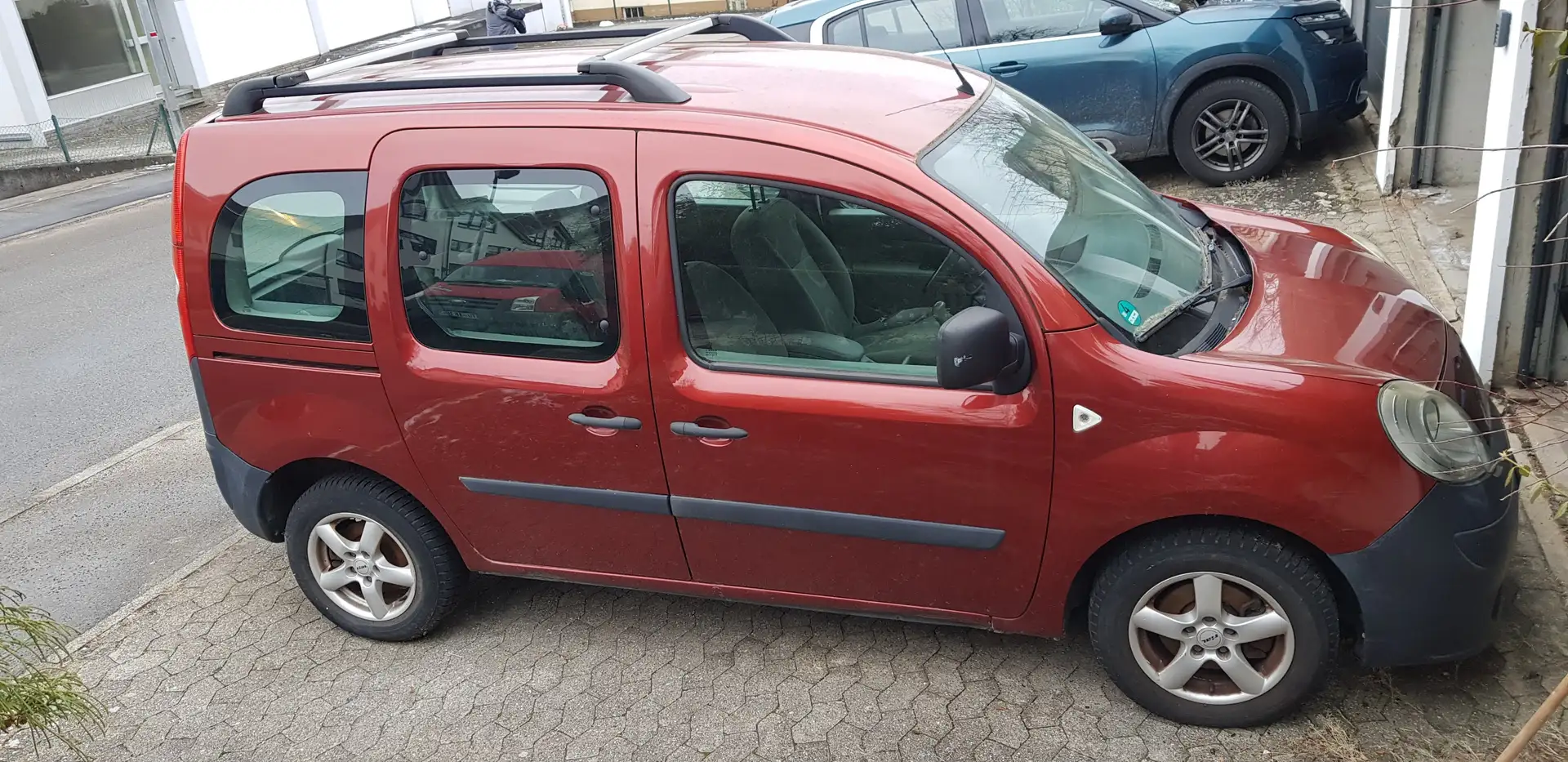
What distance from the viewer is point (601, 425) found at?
11.3ft

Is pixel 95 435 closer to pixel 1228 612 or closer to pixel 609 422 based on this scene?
pixel 609 422

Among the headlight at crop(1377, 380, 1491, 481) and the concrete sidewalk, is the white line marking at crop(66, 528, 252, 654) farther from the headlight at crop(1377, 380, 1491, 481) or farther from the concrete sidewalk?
the concrete sidewalk

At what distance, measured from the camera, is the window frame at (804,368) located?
10.1ft

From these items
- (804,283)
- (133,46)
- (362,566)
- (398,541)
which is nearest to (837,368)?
(804,283)

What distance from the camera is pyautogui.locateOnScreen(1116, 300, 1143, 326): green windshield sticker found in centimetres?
315

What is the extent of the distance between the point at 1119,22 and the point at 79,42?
17.8 metres

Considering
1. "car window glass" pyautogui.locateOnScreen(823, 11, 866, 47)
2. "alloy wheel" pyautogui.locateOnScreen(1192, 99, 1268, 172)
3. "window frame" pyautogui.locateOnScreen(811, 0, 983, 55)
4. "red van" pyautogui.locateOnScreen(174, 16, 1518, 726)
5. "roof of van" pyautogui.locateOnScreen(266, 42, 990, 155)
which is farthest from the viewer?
"car window glass" pyautogui.locateOnScreen(823, 11, 866, 47)

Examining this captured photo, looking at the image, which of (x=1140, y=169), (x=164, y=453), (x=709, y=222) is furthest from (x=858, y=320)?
(x=1140, y=169)

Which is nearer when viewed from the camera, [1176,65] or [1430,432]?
[1430,432]

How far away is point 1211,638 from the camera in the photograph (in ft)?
10.5

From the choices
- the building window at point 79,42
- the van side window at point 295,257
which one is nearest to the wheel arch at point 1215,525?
the van side window at point 295,257

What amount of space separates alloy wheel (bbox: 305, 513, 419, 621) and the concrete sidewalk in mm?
11412


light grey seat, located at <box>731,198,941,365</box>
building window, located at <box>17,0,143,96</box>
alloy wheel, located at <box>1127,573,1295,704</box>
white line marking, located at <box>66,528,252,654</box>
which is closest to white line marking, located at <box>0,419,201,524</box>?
white line marking, located at <box>66,528,252,654</box>

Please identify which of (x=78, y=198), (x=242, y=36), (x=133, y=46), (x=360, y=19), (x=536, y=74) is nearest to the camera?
(x=536, y=74)
